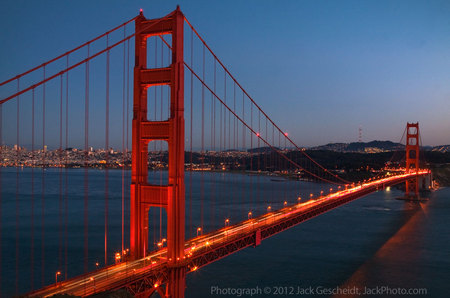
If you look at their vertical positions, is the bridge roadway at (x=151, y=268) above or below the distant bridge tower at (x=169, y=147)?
below

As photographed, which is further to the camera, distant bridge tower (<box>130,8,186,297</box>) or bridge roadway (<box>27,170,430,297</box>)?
distant bridge tower (<box>130,8,186,297</box>)

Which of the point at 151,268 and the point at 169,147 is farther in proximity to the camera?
the point at 169,147

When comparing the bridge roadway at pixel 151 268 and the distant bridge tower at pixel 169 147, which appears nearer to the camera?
the bridge roadway at pixel 151 268

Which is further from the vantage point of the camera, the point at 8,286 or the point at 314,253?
the point at 314,253

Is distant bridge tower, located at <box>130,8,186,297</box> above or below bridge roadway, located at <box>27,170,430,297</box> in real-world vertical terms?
above

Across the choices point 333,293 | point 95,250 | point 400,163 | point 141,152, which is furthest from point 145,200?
point 400,163

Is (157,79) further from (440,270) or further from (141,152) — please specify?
(440,270)

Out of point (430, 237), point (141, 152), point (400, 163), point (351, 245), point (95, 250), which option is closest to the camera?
point (141, 152)

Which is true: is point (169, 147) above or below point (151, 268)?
above
